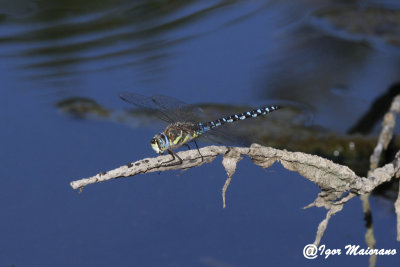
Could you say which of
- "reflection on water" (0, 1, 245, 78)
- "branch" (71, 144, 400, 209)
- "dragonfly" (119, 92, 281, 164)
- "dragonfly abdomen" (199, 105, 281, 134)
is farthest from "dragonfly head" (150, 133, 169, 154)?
"reflection on water" (0, 1, 245, 78)

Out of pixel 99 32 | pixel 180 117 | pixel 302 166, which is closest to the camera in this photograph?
pixel 302 166

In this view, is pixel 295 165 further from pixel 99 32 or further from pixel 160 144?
pixel 99 32

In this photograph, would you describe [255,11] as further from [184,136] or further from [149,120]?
Answer: [184,136]

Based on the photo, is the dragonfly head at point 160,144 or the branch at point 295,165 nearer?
the branch at point 295,165

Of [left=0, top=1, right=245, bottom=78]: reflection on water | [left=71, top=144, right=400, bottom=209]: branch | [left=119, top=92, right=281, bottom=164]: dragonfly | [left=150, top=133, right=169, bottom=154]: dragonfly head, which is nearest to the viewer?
[left=71, top=144, right=400, bottom=209]: branch

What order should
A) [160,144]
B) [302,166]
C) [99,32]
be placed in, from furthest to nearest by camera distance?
[99,32], [160,144], [302,166]

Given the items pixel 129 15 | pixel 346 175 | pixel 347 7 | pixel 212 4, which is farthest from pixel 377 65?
pixel 346 175

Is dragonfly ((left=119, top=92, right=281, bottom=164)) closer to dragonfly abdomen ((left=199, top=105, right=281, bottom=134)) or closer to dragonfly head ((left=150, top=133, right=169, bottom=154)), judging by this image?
dragonfly abdomen ((left=199, top=105, right=281, bottom=134))

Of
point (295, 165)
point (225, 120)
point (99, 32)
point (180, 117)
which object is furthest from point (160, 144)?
point (99, 32)

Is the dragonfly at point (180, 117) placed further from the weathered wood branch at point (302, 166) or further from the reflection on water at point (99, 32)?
the reflection on water at point (99, 32)

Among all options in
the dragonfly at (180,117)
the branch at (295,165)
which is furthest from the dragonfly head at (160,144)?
the branch at (295,165)

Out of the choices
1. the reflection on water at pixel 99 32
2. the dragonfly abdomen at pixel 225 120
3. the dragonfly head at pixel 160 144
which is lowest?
the dragonfly abdomen at pixel 225 120

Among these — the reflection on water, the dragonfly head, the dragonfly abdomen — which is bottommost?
the dragonfly abdomen
